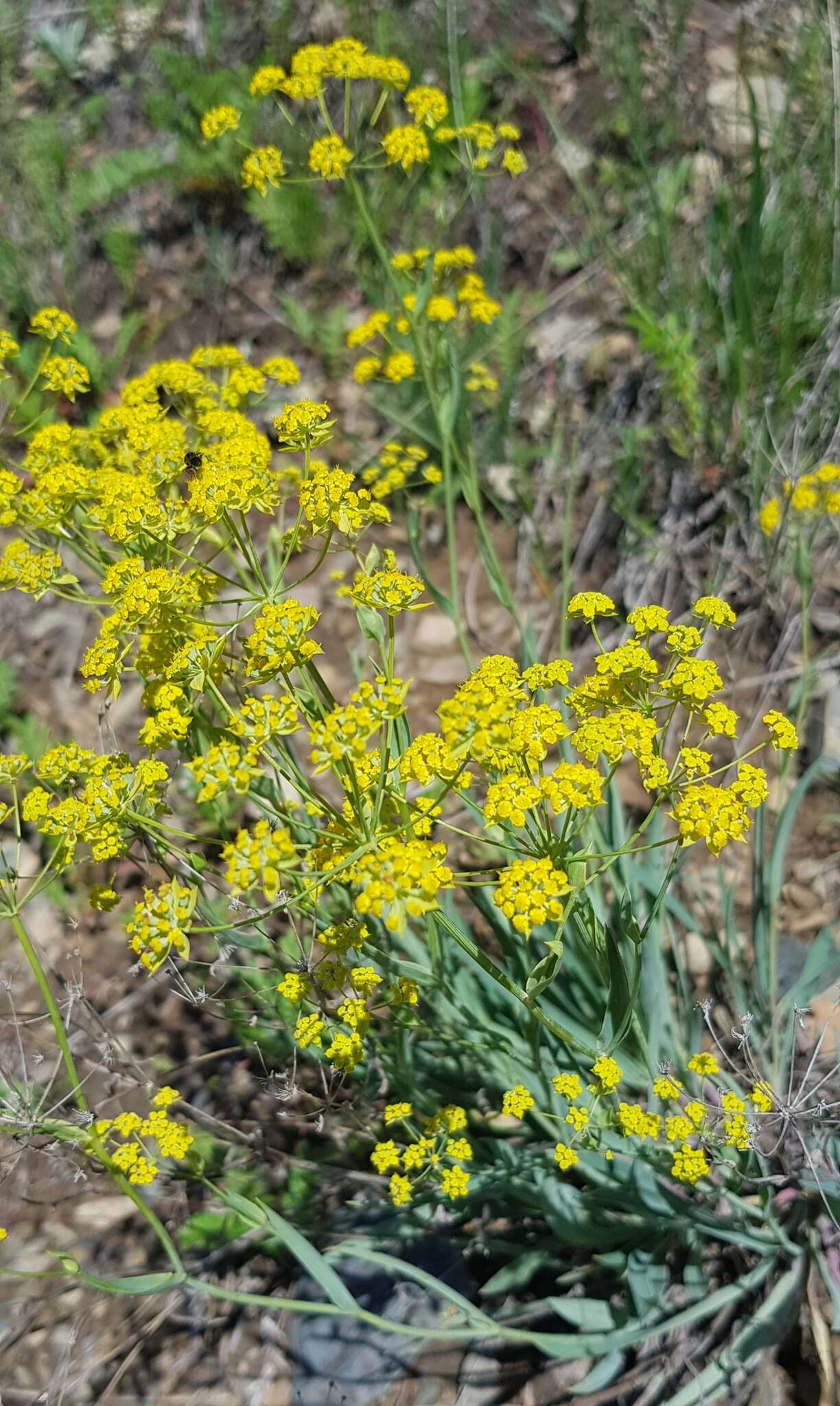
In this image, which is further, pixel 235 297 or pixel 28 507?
pixel 235 297

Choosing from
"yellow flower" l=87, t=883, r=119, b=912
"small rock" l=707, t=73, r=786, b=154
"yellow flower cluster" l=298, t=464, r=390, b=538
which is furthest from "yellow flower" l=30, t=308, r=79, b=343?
"small rock" l=707, t=73, r=786, b=154

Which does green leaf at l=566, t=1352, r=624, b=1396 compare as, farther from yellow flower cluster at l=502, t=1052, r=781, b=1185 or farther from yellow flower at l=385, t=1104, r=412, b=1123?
yellow flower at l=385, t=1104, r=412, b=1123

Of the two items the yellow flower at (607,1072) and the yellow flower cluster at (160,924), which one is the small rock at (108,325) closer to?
the yellow flower cluster at (160,924)

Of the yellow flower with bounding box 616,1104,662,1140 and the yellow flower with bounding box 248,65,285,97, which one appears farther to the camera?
the yellow flower with bounding box 248,65,285,97

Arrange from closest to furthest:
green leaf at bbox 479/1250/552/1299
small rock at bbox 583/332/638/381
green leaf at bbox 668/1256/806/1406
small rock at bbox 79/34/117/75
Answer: green leaf at bbox 668/1256/806/1406 → green leaf at bbox 479/1250/552/1299 → small rock at bbox 583/332/638/381 → small rock at bbox 79/34/117/75

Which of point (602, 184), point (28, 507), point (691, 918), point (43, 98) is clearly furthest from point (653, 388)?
point (43, 98)

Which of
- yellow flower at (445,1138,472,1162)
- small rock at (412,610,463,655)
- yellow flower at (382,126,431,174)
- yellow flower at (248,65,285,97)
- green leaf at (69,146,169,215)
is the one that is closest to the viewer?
yellow flower at (445,1138,472,1162)

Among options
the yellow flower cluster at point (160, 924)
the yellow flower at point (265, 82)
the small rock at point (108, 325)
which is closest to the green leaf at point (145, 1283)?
the yellow flower cluster at point (160, 924)

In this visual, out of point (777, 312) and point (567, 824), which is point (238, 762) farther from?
point (777, 312)
